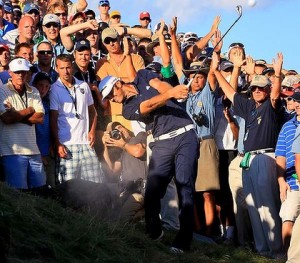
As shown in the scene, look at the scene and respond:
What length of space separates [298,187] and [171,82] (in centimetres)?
234

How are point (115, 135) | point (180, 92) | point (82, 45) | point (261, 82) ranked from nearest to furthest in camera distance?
point (180, 92) < point (261, 82) < point (115, 135) < point (82, 45)

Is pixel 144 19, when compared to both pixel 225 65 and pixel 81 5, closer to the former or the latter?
pixel 81 5

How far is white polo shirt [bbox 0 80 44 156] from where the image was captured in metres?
10.4

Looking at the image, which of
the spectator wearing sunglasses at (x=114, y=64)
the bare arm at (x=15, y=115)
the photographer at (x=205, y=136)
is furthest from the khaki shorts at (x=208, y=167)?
the bare arm at (x=15, y=115)

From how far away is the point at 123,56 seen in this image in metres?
12.9

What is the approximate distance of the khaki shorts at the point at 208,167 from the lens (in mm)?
12367

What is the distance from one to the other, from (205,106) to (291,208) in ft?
7.91

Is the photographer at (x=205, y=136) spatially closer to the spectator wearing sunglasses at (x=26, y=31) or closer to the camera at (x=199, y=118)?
the camera at (x=199, y=118)

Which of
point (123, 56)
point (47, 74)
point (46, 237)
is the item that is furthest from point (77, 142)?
point (46, 237)

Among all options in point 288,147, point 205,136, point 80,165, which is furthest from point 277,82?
point 80,165

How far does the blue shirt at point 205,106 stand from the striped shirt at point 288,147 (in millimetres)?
1538

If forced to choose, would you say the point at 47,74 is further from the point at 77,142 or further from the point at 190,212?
the point at 190,212

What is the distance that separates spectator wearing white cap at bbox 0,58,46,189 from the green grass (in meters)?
1.34

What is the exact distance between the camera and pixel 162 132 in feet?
33.2
